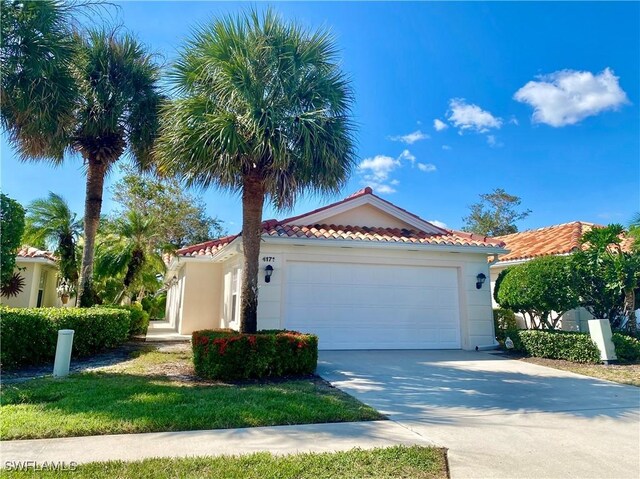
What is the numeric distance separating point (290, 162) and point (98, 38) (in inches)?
328

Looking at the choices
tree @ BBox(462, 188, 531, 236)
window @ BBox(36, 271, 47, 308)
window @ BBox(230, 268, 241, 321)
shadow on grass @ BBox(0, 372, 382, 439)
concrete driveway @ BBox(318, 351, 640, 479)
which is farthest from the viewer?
tree @ BBox(462, 188, 531, 236)

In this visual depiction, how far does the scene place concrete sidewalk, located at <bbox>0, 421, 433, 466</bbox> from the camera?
12.9 ft

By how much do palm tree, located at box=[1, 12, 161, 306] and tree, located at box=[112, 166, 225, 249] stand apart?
43.3 feet

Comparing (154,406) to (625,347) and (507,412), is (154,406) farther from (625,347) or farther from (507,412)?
(625,347)

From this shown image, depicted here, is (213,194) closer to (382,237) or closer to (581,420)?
(382,237)

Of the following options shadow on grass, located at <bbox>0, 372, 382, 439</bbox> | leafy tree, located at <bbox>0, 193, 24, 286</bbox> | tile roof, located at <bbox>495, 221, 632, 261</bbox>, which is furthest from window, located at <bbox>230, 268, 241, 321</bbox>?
tile roof, located at <bbox>495, 221, 632, 261</bbox>

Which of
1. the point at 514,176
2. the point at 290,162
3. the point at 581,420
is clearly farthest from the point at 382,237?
the point at 514,176

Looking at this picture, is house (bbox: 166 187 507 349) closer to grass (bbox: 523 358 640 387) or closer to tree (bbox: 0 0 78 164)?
grass (bbox: 523 358 640 387)

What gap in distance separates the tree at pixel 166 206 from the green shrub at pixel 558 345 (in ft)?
71.5

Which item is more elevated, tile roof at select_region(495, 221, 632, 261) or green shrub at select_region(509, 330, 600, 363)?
tile roof at select_region(495, 221, 632, 261)

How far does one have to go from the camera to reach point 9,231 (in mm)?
8031

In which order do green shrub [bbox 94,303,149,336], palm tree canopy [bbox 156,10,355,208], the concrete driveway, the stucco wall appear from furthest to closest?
the stucco wall → green shrub [bbox 94,303,149,336] → palm tree canopy [bbox 156,10,355,208] → the concrete driveway

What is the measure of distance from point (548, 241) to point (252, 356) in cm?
1487

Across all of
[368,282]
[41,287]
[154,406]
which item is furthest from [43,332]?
[41,287]
